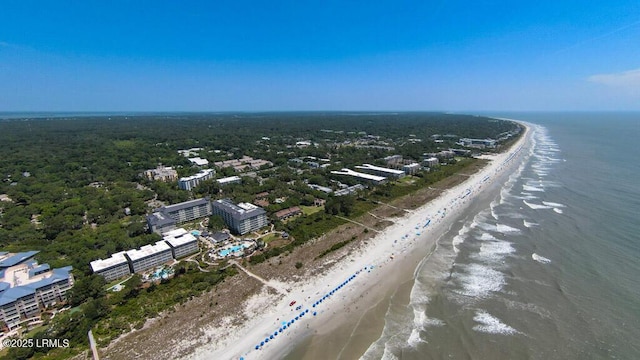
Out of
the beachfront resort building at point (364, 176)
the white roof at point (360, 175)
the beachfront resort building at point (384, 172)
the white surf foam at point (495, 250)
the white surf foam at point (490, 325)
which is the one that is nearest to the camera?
the white surf foam at point (490, 325)

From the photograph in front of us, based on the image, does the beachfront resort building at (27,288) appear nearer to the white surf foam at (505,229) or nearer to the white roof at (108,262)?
the white roof at (108,262)

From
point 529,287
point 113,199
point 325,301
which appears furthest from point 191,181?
point 529,287

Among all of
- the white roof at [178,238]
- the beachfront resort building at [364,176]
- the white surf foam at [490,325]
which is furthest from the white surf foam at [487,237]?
the white roof at [178,238]

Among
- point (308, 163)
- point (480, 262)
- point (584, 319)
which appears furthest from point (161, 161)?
point (584, 319)

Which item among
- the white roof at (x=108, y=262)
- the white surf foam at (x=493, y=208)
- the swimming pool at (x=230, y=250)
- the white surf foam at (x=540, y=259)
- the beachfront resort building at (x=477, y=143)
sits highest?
the beachfront resort building at (x=477, y=143)

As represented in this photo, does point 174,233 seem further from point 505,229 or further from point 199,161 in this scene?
point 199,161

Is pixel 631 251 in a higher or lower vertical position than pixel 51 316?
higher

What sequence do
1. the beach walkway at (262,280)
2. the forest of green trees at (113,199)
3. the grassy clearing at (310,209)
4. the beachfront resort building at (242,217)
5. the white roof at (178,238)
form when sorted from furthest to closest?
1. the grassy clearing at (310,209)
2. the beachfront resort building at (242,217)
3. the white roof at (178,238)
4. the beach walkway at (262,280)
5. the forest of green trees at (113,199)

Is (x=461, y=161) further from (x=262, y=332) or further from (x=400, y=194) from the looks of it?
(x=262, y=332)
